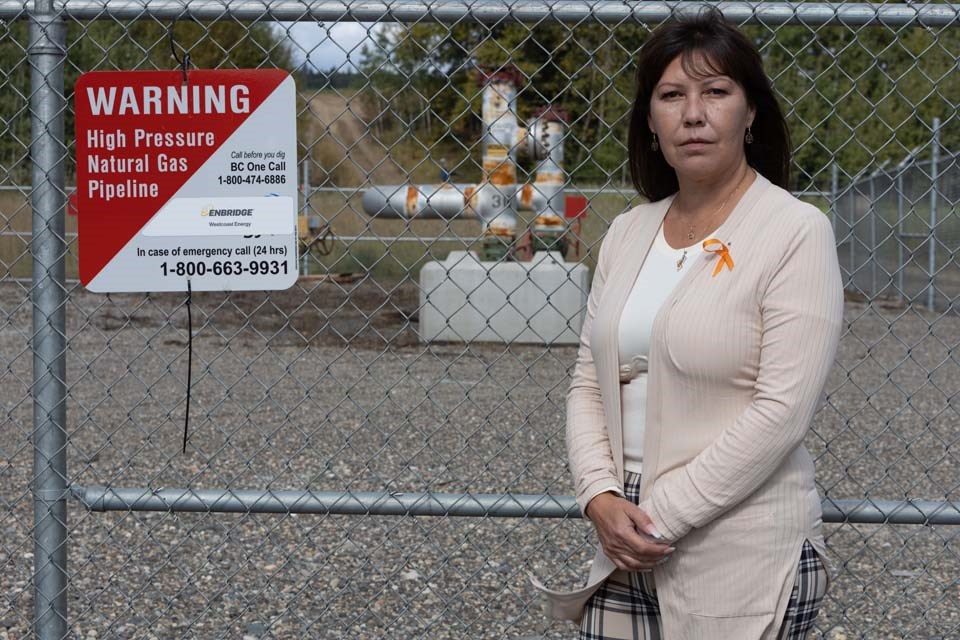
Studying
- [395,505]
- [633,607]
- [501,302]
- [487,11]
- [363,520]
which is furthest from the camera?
[501,302]

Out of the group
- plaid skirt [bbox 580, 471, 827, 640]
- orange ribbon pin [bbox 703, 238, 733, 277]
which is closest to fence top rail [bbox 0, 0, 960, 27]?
orange ribbon pin [bbox 703, 238, 733, 277]

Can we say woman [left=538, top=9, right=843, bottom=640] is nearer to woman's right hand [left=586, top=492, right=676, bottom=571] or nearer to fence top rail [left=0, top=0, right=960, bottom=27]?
woman's right hand [left=586, top=492, right=676, bottom=571]

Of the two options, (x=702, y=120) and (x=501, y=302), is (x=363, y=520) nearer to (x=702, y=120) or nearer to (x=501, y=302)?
(x=702, y=120)

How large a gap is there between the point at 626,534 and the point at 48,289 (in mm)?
1687

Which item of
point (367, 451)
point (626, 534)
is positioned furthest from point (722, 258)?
point (367, 451)

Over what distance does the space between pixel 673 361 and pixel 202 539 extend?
12.1 ft

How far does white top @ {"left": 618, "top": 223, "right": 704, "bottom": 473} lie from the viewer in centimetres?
228

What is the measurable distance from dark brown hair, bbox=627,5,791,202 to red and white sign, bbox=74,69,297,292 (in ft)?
3.04

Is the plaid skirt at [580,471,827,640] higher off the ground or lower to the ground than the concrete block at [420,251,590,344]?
higher

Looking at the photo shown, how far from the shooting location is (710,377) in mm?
2180

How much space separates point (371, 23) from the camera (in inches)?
115

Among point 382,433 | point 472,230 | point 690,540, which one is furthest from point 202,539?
point 472,230

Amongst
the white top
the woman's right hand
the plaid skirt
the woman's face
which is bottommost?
the plaid skirt

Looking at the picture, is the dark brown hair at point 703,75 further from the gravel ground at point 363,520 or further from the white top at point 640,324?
the gravel ground at point 363,520
